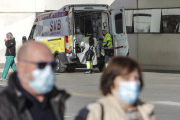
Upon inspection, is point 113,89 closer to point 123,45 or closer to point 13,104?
point 13,104

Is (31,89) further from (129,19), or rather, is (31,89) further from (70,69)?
(129,19)

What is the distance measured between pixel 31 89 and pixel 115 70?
52 cm

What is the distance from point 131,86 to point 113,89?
0.40 ft

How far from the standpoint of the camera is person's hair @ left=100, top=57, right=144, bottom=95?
233 cm

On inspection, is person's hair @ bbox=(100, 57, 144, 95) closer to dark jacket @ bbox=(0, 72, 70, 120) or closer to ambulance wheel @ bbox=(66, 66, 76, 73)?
dark jacket @ bbox=(0, 72, 70, 120)

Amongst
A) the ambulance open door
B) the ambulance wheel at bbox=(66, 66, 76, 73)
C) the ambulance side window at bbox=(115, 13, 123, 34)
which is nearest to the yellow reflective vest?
the ambulance side window at bbox=(115, 13, 123, 34)

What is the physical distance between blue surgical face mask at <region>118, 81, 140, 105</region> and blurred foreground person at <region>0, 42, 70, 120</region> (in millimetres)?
386

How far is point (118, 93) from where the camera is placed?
92.0 inches

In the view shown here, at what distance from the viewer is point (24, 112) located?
2.11 metres

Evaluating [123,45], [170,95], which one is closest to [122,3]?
[123,45]

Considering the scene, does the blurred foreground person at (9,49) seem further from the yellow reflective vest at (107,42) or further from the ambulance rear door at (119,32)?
the ambulance rear door at (119,32)

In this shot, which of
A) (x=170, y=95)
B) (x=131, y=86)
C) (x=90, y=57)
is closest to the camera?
(x=131, y=86)

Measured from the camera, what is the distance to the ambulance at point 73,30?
15.2 meters

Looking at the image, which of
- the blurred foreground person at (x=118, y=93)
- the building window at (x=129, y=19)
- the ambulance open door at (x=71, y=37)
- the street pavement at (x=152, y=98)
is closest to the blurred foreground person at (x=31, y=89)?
the blurred foreground person at (x=118, y=93)
